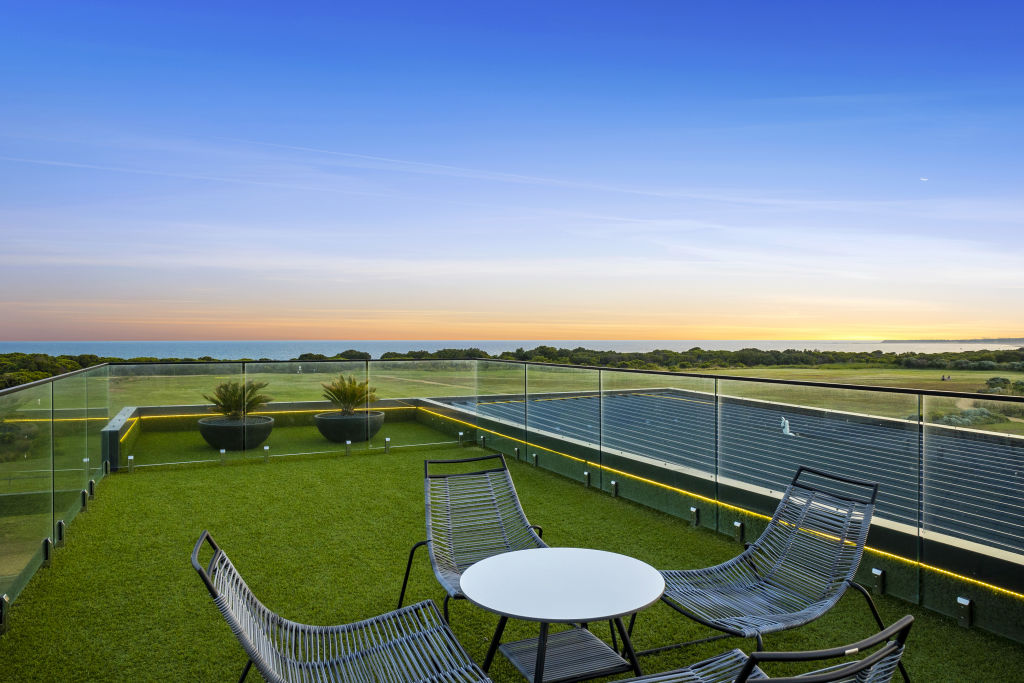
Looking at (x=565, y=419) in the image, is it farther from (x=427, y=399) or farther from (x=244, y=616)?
(x=244, y=616)

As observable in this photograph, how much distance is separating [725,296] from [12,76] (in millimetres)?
21238

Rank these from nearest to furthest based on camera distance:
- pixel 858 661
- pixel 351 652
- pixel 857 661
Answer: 1. pixel 858 661
2. pixel 857 661
3. pixel 351 652

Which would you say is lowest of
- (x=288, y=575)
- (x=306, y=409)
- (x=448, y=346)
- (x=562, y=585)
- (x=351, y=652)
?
(x=288, y=575)

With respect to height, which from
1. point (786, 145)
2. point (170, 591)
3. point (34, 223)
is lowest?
point (170, 591)

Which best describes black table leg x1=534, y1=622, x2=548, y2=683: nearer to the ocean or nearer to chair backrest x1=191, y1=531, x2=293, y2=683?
chair backrest x1=191, y1=531, x2=293, y2=683

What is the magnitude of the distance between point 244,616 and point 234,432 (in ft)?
21.1

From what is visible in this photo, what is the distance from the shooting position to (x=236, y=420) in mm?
8023

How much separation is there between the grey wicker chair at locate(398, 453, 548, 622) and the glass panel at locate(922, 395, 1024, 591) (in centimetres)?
227

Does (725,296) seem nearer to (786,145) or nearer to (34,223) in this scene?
(786,145)

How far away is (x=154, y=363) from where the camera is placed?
7875 mm

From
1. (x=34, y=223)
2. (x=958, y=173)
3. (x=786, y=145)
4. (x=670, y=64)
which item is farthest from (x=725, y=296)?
(x=34, y=223)

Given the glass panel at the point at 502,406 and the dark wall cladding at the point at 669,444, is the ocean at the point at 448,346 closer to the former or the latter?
the glass panel at the point at 502,406

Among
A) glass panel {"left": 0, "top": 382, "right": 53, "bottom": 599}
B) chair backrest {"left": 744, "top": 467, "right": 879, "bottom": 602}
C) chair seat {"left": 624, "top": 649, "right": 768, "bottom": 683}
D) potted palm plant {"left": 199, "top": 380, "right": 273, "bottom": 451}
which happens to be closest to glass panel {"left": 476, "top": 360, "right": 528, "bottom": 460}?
potted palm plant {"left": 199, "top": 380, "right": 273, "bottom": 451}

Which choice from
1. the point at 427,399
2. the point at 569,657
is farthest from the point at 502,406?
the point at 569,657
